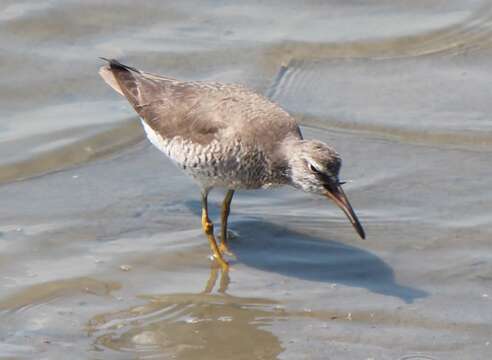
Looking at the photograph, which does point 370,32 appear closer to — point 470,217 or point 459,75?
point 459,75

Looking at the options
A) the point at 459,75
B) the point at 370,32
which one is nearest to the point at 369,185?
the point at 459,75

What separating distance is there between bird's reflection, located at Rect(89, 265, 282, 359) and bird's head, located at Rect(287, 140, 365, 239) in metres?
0.88

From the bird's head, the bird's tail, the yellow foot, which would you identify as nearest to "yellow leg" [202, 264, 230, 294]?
the yellow foot

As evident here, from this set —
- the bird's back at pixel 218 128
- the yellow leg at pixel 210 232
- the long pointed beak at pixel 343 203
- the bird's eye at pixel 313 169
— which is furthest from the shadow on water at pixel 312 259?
the bird's eye at pixel 313 169

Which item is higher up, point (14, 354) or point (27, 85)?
point (27, 85)

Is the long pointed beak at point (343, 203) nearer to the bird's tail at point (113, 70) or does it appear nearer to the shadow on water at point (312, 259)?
the shadow on water at point (312, 259)

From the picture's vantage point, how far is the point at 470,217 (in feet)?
27.5

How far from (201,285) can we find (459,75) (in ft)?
13.9

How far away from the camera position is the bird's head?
25.0 ft

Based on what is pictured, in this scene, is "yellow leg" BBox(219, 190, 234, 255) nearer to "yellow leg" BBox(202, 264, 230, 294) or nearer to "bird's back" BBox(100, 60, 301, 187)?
"bird's back" BBox(100, 60, 301, 187)

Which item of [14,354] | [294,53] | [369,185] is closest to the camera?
[14,354]

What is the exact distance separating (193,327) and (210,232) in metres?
1.31

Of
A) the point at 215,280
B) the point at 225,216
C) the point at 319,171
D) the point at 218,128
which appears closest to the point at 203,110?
the point at 218,128

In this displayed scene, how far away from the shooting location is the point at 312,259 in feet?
26.6
